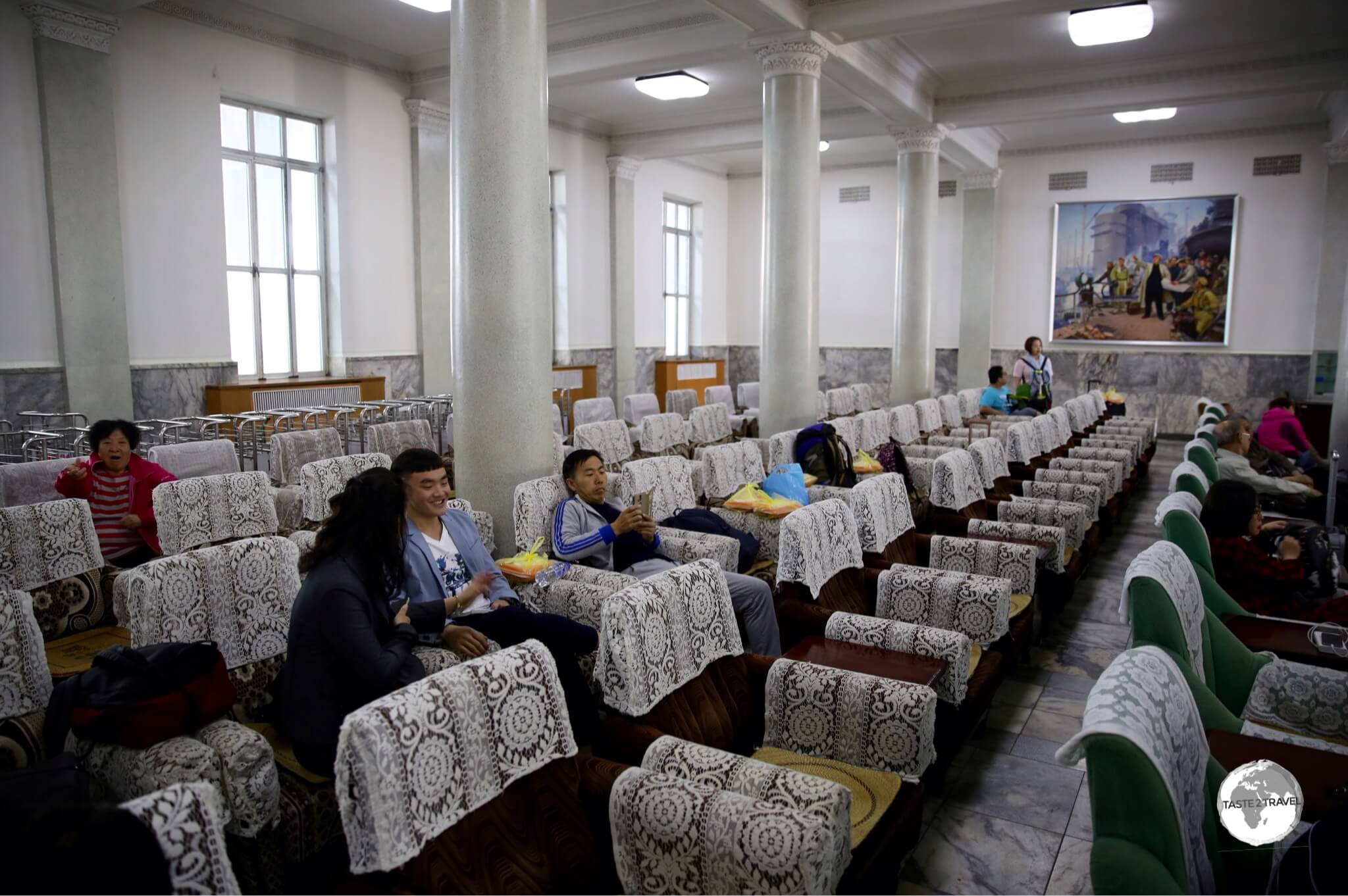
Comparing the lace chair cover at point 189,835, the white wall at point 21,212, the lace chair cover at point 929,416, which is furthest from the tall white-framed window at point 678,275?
the lace chair cover at point 189,835

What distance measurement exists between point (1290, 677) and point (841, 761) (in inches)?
70.1

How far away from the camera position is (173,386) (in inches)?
384

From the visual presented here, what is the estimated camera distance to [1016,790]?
368 centimetres

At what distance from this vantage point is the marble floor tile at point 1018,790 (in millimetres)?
3494

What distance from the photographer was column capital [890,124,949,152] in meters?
13.0

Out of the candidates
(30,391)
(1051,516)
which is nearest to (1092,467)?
(1051,516)

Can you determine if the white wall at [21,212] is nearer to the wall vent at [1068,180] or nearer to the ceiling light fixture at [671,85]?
the ceiling light fixture at [671,85]

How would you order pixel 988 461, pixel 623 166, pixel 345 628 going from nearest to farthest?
pixel 345 628, pixel 988 461, pixel 623 166

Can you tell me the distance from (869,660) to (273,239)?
9972 millimetres

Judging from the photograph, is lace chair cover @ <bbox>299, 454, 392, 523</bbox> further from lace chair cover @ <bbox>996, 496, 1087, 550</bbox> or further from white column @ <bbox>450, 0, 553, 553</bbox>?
lace chair cover @ <bbox>996, 496, 1087, 550</bbox>

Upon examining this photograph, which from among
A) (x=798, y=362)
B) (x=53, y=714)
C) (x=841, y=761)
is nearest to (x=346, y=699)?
(x=53, y=714)

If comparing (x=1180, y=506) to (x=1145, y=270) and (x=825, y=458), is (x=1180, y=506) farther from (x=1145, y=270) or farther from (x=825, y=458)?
(x=1145, y=270)

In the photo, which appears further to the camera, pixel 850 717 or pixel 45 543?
pixel 45 543

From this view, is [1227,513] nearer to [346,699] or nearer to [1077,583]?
[1077,583]
